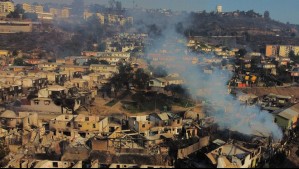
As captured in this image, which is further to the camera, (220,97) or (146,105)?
(220,97)

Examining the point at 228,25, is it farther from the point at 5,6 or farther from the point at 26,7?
the point at 5,6

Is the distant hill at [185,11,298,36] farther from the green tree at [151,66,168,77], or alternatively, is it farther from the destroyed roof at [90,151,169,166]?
the destroyed roof at [90,151,169,166]

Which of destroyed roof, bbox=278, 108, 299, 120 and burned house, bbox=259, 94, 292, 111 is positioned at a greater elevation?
destroyed roof, bbox=278, 108, 299, 120

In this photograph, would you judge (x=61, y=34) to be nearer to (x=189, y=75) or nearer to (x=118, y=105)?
(x=189, y=75)

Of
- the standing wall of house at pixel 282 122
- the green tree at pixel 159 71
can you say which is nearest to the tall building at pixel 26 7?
the green tree at pixel 159 71

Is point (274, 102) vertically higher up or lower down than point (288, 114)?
lower down

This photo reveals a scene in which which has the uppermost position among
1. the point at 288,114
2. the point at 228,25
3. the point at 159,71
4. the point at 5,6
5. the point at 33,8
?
the point at 33,8

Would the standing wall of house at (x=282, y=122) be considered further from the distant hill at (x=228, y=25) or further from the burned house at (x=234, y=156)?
the distant hill at (x=228, y=25)

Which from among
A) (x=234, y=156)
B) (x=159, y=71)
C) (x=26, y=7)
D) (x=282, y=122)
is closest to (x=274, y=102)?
(x=282, y=122)

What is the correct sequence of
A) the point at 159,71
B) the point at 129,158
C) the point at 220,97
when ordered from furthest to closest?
the point at 159,71, the point at 220,97, the point at 129,158

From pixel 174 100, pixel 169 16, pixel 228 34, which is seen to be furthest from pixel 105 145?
pixel 228 34

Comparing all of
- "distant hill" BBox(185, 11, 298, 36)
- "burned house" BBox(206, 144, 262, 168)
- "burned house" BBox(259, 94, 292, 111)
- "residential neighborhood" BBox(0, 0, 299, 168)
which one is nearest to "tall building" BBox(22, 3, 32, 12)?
"residential neighborhood" BBox(0, 0, 299, 168)
